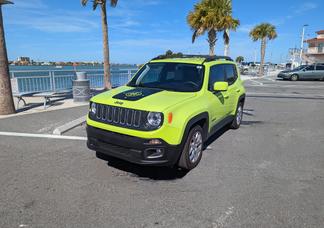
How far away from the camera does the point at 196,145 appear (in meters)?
4.12

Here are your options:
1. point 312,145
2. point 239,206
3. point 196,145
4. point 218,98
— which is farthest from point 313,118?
point 239,206

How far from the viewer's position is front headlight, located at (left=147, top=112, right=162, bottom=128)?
11.2ft

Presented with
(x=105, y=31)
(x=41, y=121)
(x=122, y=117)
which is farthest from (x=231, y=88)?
(x=105, y=31)

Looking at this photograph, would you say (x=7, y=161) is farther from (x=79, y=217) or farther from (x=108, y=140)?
(x=79, y=217)

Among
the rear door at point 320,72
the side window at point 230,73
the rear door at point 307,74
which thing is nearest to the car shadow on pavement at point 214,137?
the side window at point 230,73

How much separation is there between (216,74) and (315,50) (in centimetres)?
5341

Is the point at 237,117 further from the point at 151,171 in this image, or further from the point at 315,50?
the point at 315,50

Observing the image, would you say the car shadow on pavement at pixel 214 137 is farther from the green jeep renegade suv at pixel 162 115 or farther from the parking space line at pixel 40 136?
the parking space line at pixel 40 136

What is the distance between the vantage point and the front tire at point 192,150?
12.4ft

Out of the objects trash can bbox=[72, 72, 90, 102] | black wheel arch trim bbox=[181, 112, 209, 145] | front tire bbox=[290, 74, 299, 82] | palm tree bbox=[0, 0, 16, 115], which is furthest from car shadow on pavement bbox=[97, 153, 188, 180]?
front tire bbox=[290, 74, 299, 82]

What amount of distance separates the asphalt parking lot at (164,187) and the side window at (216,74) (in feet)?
4.36

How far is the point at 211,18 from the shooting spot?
17578 mm

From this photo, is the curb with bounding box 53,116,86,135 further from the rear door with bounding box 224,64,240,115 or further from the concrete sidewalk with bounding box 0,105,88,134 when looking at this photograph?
the rear door with bounding box 224,64,240,115

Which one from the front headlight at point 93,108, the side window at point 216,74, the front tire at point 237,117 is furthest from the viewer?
the front tire at point 237,117
